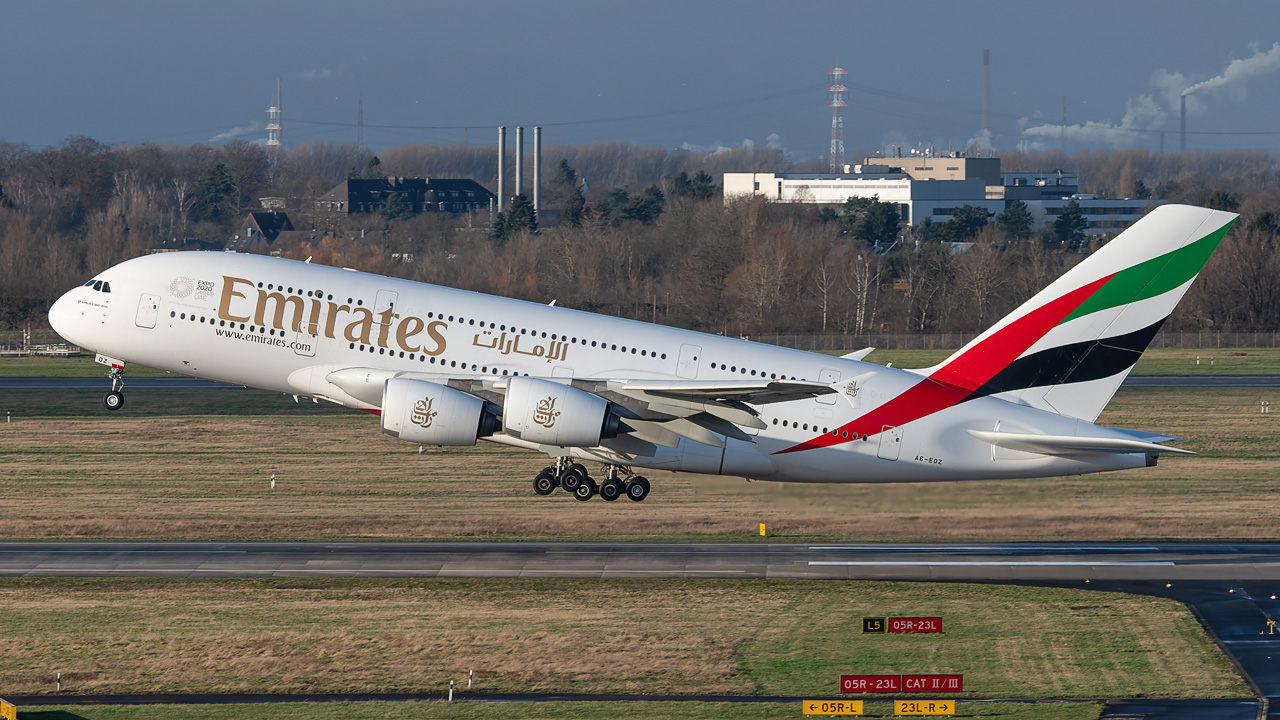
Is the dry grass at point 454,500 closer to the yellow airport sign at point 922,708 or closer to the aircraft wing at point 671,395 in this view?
the yellow airport sign at point 922,708

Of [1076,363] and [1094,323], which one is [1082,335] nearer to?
[1094,323]

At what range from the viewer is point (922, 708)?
149 ft

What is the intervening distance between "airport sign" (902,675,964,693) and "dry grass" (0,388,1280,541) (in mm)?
10577

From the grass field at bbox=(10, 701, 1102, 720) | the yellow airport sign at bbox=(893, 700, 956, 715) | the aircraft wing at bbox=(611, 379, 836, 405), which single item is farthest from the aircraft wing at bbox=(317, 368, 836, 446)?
the yellow airport sign at bbox=(893, 700, 956, 715)

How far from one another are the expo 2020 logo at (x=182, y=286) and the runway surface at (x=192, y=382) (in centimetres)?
6758

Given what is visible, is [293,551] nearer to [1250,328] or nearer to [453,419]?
[453,419]

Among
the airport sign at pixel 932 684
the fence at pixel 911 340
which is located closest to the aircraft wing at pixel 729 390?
the airport sign at pixel 932 684

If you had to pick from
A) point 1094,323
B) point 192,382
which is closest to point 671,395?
point 1094,323

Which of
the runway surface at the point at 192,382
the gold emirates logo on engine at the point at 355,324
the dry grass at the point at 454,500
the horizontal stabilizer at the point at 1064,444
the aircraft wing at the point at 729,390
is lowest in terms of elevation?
the dry grass at the point at 454,500

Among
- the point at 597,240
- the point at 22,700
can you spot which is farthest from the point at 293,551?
the point at 597,240

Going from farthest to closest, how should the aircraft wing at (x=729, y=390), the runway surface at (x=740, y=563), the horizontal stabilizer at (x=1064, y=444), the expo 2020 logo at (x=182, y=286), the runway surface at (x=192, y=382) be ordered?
1. the runway surface at (x=192, y=382)
2. the runway surface at (x=740, y=563)
3. the expo 2020 logo at (x=182, y=286)
4. the horizontal stabilizer at (x=1064, y=444)
5. the aircraft wing at (x=729, y=390)

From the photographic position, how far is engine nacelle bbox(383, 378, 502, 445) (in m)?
43.3

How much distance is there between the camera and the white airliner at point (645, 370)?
44469 millimetres

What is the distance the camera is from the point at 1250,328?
→ 509 ft
